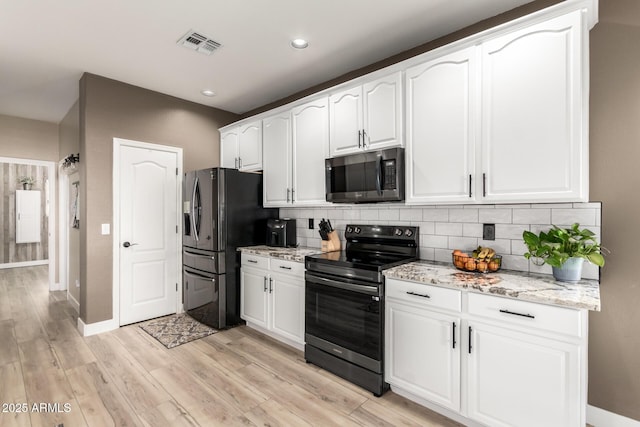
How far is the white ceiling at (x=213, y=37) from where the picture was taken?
7.33 feet

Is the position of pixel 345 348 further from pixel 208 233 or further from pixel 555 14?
pixel 555 14

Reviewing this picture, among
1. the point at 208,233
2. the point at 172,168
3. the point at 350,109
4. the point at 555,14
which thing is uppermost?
the point at 555,14

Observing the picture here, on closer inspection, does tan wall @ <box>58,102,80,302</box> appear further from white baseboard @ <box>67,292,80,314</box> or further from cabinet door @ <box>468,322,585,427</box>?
cabinet door @ <box>468,322,585,427</box>

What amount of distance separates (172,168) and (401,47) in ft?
9.94

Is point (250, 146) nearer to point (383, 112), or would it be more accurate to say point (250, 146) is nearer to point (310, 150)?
point (310, 150)

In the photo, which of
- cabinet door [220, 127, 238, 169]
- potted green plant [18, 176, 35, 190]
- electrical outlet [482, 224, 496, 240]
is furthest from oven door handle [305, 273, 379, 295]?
potted green plant [18, 176, 35, 190]

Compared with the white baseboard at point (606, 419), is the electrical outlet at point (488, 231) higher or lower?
higher

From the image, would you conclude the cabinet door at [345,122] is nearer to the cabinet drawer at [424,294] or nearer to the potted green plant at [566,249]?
the cabinet drawer at [424,294]

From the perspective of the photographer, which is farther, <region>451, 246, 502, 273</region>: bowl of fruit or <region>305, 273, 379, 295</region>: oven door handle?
<region>305, 273, 379, 295</region>: oven door handle

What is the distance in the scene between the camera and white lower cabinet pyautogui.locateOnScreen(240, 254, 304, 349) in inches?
114

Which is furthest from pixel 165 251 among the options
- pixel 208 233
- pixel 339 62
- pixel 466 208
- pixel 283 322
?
pixel 466 208

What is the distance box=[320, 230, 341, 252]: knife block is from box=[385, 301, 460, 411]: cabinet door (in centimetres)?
105

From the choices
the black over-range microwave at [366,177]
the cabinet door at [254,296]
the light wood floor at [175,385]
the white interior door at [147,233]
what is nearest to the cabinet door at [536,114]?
the black over-range microwave at [366,177]

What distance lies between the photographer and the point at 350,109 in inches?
110
